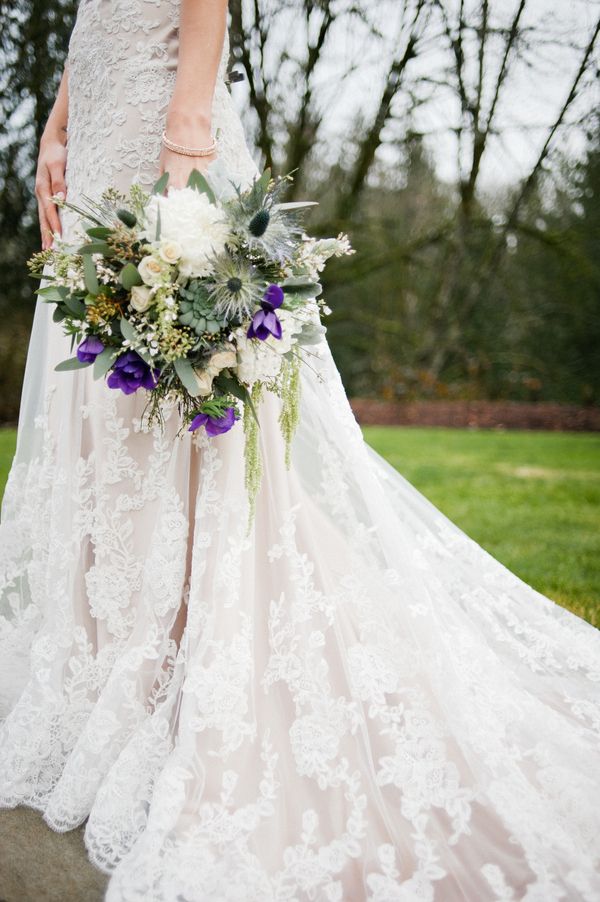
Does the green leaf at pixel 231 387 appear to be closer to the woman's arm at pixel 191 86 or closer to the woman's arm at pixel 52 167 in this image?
the woman's arm at pixel 191 86

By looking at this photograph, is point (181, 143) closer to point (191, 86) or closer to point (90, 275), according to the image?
point (191, 86)

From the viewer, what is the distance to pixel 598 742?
1.76 metres

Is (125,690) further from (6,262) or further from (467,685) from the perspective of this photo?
(6,262)

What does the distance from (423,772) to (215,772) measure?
508 millimetres

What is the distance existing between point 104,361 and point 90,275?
0.19 m

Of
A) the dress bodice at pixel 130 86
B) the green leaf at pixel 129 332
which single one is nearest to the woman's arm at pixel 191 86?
the dress bodice at pixel 130 86

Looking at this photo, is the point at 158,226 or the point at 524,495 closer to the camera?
the point at 158,226

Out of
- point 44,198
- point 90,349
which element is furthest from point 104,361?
point 44,198

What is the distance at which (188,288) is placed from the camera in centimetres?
146

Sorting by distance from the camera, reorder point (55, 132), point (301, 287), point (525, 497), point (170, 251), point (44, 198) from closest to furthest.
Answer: point (170, 251), point (301, 287), point (44, 198), point (55, 132), point (525, 497)

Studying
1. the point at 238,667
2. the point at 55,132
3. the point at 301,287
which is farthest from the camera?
the point at 55,132

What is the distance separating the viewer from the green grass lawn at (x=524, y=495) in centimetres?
378

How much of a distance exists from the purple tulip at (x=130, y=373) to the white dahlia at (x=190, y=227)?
222 millimetres

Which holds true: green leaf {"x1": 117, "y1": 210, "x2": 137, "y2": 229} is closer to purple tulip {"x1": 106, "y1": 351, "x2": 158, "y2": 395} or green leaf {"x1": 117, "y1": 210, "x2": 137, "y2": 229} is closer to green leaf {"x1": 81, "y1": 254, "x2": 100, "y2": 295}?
green leaf {"x1": 81, "y1": 254, "x2": 100, "y2": 295}
